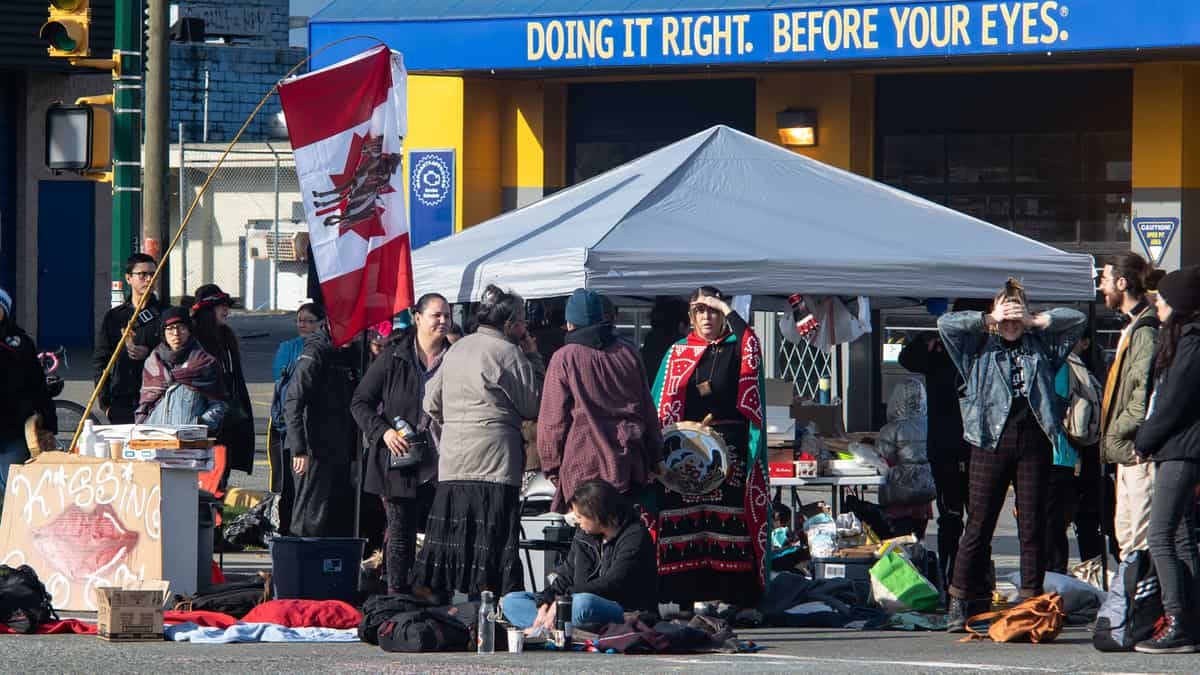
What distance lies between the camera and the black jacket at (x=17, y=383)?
11.5m

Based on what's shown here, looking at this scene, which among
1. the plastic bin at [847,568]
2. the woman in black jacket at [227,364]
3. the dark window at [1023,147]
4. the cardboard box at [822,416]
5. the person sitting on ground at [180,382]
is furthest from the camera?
the dark window at [1023,147]

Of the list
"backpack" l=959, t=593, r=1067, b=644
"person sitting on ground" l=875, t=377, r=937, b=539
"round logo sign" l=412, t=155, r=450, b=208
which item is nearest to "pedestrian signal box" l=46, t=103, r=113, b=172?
"person sitting on ground" l=875, t=377, r=937, b=539

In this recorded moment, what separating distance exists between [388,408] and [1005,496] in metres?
3.19

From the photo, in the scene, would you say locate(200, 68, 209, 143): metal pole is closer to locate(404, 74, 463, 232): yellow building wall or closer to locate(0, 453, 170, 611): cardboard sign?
locate(404, 74, 463, 232): yellow building wall

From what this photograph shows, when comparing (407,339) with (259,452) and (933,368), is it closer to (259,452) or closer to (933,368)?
(933,368)

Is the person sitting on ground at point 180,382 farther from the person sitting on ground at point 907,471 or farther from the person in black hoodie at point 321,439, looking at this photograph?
the person sitting on ground at point 907,471

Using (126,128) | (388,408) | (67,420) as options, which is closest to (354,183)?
(388,408)

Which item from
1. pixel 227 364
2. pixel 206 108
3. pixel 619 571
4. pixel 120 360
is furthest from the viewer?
pixel 206 108

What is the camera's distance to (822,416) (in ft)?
42.7

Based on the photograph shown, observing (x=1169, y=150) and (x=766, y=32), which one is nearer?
(x=766, y=32)

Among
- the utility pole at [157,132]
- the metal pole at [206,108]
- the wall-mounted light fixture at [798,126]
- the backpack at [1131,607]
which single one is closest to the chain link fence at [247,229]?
the metal pole at [206,108]

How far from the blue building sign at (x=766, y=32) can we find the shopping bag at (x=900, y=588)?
8.12 m

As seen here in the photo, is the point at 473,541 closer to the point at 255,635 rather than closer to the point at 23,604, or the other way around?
the point at 255,635

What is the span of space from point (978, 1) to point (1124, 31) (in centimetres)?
126
